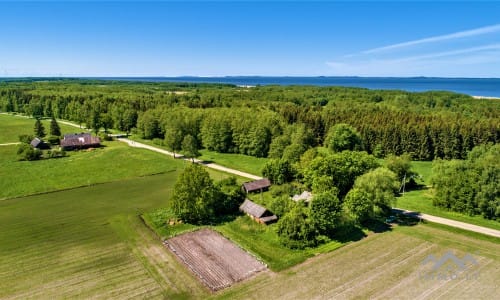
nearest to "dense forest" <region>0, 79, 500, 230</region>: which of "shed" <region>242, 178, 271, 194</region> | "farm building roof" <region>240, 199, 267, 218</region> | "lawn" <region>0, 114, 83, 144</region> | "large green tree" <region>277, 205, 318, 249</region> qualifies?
"large green tree" <region>277, 205, 318, 249</region>

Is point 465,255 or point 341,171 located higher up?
point 341,171

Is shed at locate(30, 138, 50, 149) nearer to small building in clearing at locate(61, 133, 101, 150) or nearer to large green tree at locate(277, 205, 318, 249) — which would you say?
small building in clearing at locate(61, 133, 101, 150)

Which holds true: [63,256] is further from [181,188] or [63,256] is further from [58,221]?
[181,188]

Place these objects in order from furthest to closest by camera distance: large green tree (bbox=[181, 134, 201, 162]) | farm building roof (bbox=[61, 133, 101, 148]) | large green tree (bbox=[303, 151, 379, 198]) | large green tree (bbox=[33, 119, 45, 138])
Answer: large green tree (bbox=[33, 119, 45, 138]) → farm building roof (bbox=[61, 133, 101, 148]) → large green tree (bbox=[181, 134, 201, 162]) → large green tree (bbox=[303, 151, 379, 198])

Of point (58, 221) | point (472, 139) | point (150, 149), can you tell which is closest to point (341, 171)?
point (58, 221)

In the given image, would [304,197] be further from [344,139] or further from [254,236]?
[344,139]

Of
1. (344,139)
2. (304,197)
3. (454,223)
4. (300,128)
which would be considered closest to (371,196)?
(304,197)
